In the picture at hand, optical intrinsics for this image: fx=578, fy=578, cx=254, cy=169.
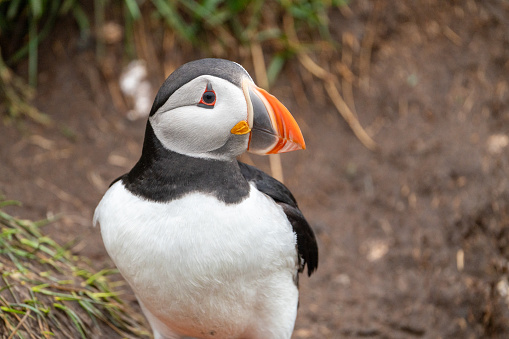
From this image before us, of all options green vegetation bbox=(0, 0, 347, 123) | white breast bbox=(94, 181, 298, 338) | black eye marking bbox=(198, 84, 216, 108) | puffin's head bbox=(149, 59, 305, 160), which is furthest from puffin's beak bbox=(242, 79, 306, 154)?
green vegetation bbox=(0, 0, 347, 123)

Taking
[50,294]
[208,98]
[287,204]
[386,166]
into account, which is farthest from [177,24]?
[208,98]

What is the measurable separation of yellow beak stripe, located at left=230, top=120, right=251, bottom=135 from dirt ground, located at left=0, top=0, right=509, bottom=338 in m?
2.09

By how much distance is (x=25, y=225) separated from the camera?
360cm

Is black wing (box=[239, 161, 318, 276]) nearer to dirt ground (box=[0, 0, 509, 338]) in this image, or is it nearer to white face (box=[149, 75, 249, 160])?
white face (box=[149, 75, 249, 160])

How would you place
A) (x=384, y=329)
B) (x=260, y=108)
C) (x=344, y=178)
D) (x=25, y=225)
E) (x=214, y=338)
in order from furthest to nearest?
(x=344, y=178), (x=384, y=329), (x=25, y=225), (x=214, y=338), (x=260, y=108)

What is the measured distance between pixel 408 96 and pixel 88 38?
3.10 meters

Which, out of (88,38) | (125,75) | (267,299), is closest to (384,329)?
(267,299)

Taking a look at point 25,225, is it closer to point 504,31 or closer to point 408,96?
point 408,96

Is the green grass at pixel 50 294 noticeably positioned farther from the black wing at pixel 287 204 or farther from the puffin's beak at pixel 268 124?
the puffin's beak at pixel 268 124

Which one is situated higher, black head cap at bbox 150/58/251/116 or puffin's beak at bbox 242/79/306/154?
black head cap at bbox 150/58/251/116

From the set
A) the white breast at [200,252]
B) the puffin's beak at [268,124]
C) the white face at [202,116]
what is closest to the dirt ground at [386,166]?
the white breast at [200,252]

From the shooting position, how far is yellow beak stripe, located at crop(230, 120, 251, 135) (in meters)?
2.47

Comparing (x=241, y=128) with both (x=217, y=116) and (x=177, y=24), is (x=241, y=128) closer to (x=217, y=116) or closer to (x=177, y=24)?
(x=217, y=116)

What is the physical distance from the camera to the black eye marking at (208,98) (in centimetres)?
243
